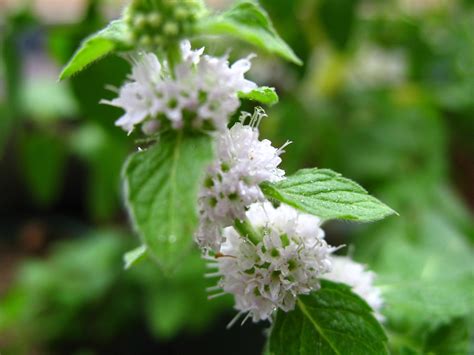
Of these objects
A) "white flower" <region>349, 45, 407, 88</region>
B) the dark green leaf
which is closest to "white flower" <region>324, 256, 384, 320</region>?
the dark green leaf

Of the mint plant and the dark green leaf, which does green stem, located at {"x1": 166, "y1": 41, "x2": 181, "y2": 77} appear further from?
the dark green leaf

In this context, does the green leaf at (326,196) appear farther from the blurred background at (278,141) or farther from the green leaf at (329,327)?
the blurred background at (278,141)

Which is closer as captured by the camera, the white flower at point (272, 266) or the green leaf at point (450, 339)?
the white flower at point (272, 266)

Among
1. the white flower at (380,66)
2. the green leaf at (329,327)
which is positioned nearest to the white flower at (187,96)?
the green leaf at (329,327)

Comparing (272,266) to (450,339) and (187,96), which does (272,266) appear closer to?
(187,96)

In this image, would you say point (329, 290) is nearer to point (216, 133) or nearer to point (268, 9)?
point (216, 133)

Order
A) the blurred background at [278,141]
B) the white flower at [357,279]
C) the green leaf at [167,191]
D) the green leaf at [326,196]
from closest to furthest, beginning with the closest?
1. the green leaf at [167,191]
2. the green leaf at [326,196]
3. the white flower at [357,279]
4. the blurred background at [278,141]

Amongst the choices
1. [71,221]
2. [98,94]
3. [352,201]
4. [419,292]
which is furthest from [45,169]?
[352,201]
